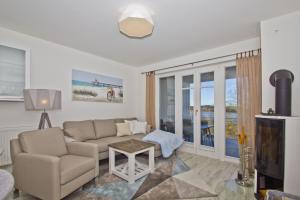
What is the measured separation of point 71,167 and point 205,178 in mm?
1937

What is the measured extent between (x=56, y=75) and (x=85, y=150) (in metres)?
1.85

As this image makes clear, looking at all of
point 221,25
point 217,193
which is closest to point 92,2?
point 221,25

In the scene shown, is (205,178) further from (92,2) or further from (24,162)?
(92,2)

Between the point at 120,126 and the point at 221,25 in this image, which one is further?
the point at 120,126

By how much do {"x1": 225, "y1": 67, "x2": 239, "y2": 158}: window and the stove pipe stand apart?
4.15 feet

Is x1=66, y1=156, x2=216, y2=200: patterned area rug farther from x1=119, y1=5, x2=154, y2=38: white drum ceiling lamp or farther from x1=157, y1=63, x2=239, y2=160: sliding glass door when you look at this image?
x1=119, y1=5, x2=154, y2=38: white drum ceiling lamp

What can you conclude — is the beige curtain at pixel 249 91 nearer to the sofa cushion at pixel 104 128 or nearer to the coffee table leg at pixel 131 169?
the coffee table leg at pixel 131 169

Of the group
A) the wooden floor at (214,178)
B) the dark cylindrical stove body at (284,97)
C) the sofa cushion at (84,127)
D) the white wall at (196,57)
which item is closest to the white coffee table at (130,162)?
the wooden floor at (214,178)

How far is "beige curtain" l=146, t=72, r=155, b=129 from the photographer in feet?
14.6

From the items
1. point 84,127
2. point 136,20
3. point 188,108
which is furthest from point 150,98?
point 136,20

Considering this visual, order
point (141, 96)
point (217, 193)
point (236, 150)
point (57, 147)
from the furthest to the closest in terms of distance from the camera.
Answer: point (141, 96) → point (236, 150) → point (57, 147) → point (217, 193)

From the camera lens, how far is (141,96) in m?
4.90

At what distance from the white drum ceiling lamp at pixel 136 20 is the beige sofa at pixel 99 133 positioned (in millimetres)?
2062

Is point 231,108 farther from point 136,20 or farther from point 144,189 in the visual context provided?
point 136,20
